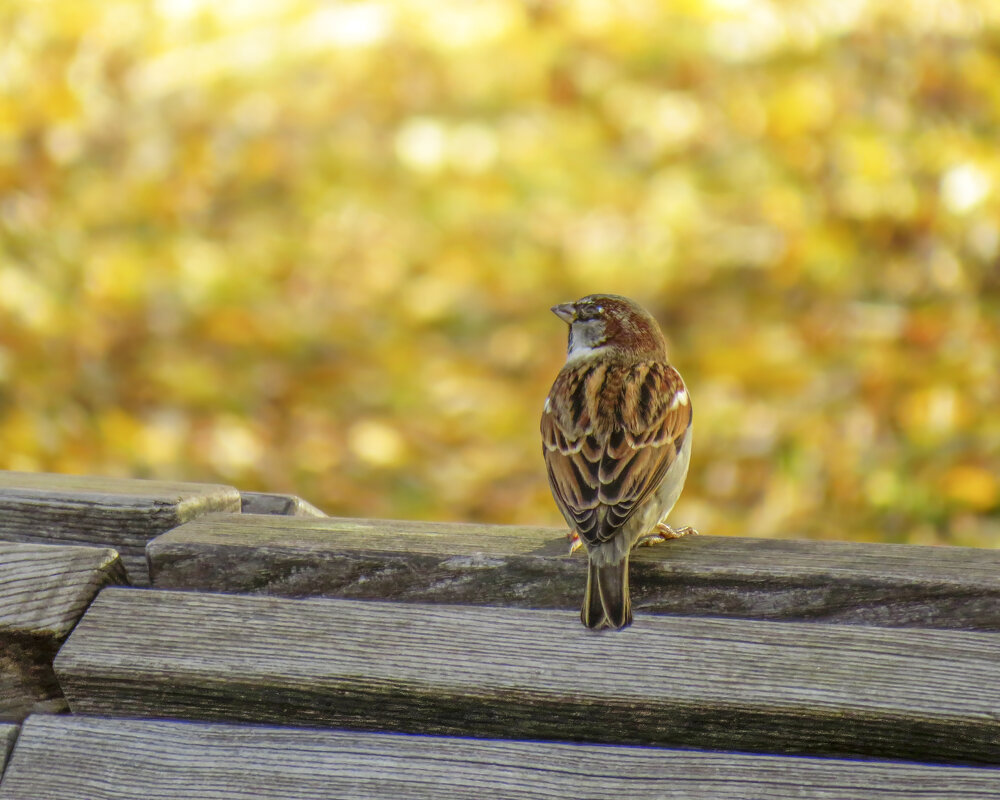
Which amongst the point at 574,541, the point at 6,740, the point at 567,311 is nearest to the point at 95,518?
the point at 6,740

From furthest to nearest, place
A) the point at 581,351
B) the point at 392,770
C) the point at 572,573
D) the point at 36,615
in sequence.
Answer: the point at 581,351, the point at 572,573, the point at 36,615, the point at 392,770

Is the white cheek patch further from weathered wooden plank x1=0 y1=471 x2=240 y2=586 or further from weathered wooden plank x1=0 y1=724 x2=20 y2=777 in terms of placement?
weathered wooden plank x1=0 y1=724 x2=20 y2=777

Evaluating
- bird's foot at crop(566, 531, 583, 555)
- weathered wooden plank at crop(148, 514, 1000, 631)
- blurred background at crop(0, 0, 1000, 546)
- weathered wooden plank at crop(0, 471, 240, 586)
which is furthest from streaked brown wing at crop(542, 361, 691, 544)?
blurred background at crop(0, 0, 1000, 546)

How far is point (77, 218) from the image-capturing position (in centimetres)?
672

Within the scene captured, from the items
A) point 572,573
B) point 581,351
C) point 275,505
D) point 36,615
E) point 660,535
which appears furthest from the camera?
point 581,351

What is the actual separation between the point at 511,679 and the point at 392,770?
19 centimetres

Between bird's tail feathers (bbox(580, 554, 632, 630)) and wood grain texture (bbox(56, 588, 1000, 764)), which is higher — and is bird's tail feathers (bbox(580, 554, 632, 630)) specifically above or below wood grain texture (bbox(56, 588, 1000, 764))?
above

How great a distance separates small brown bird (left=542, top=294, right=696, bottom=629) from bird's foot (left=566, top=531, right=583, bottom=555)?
13 millimetres

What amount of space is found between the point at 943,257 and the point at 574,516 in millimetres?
4416

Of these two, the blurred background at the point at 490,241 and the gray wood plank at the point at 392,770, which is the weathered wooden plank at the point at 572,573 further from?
the blurred background at the point at 490,241

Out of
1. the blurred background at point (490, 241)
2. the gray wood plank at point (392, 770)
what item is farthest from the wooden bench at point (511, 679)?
the blurred background at point (490, 241)

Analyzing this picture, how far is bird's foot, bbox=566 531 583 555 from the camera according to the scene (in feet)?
6.73

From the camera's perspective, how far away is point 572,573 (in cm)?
190

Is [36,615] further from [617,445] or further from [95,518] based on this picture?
[617,445]
